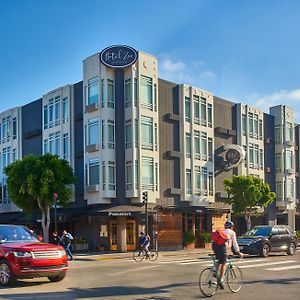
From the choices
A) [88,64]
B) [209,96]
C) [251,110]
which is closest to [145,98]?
[88,64]

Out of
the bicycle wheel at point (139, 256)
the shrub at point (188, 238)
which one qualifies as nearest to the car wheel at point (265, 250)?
the bicycle wheel at point (139, 256)

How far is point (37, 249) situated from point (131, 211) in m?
22.2

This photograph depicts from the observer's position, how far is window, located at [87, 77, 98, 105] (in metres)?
37.5

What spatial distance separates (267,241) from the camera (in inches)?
1073

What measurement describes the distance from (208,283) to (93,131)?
26.6 m

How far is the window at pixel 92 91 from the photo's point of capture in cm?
3750

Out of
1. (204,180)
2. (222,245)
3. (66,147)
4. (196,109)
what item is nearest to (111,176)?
(66,147)

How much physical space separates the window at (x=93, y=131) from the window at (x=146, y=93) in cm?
373

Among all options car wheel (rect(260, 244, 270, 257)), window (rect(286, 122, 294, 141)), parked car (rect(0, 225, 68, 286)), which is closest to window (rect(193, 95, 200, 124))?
window (rect(286, 122, 294, 141))

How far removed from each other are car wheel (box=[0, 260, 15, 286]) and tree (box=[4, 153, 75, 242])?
20633mm

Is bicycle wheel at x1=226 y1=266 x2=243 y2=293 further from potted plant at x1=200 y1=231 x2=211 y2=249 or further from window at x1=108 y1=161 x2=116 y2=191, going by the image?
potted plant at x1=200 y1=231 x2=211 y2=249

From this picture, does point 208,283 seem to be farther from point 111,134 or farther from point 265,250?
point 111,134

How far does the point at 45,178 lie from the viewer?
34.4 meters

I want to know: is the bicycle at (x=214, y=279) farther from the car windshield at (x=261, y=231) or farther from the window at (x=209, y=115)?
the window at (x=209, y=115)
